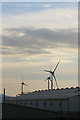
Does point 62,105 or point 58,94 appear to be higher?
point 58,94

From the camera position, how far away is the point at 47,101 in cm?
7506

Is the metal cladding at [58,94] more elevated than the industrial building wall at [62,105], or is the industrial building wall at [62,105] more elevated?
the metal cladding at [58,94]

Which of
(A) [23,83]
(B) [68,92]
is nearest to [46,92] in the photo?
(B) [68,92]

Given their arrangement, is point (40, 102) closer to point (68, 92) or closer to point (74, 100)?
point (68, 92)

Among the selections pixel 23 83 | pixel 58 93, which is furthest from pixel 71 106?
pixel 23 83

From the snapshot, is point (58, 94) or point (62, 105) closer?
point (62, 105)

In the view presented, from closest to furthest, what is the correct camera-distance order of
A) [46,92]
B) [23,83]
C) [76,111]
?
[76,111] → [46,92] → [23,83]

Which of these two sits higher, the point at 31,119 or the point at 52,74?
the point at 52,74

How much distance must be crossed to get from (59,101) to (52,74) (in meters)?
46.6

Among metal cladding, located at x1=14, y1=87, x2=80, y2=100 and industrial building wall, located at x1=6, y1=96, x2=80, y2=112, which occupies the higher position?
metal cladding, located at x1=14, y1=87, x2=80, y2=100

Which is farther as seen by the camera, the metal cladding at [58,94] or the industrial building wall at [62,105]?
the metal cladding at [58,94]

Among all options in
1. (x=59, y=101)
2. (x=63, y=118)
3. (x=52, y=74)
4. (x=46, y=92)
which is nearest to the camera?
(x=63, y=118)

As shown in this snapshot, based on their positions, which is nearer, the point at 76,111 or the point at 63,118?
the point at 63,118

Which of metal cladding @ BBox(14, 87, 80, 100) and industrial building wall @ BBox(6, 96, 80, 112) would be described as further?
metal cladding @ BBox(14, 87, 80, 100)
